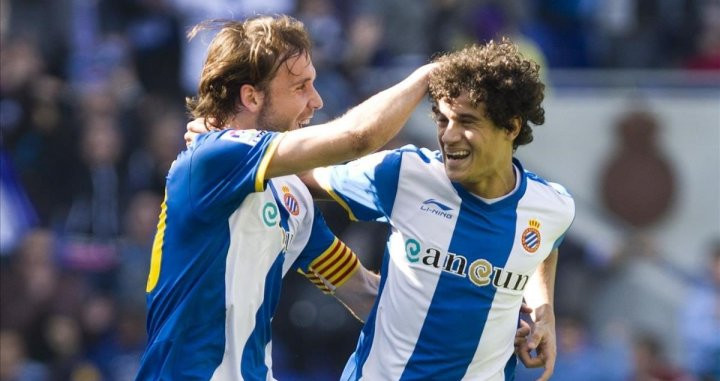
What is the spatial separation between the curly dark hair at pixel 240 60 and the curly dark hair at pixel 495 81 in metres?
0.55

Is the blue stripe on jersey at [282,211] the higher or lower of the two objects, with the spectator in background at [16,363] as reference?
higher

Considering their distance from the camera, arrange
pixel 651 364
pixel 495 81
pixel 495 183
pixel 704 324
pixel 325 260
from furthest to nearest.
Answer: pixel 704 324
pixel 651 364
pixel 325 260
pixel 495 183
pixel 495 81

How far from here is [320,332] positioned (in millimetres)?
11242

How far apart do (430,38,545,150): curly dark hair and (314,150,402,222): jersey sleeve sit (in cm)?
34

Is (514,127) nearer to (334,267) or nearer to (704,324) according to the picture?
(334,267)

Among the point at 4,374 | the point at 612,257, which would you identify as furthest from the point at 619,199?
the point at 4,374

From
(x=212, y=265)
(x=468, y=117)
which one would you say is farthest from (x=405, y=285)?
(x=212, y=265)

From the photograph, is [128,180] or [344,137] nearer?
[344,137]

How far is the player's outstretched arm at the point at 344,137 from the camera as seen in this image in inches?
181

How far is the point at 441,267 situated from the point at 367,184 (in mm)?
424

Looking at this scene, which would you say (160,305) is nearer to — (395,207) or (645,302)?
(395,207)

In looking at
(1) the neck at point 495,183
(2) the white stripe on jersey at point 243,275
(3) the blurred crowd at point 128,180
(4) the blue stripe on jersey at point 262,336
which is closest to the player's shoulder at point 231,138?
(2) the white stripe on jersey at point 243,275

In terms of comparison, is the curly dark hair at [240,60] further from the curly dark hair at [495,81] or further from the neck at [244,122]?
the curly dark hair at [495,81]

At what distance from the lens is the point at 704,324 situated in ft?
38.8
